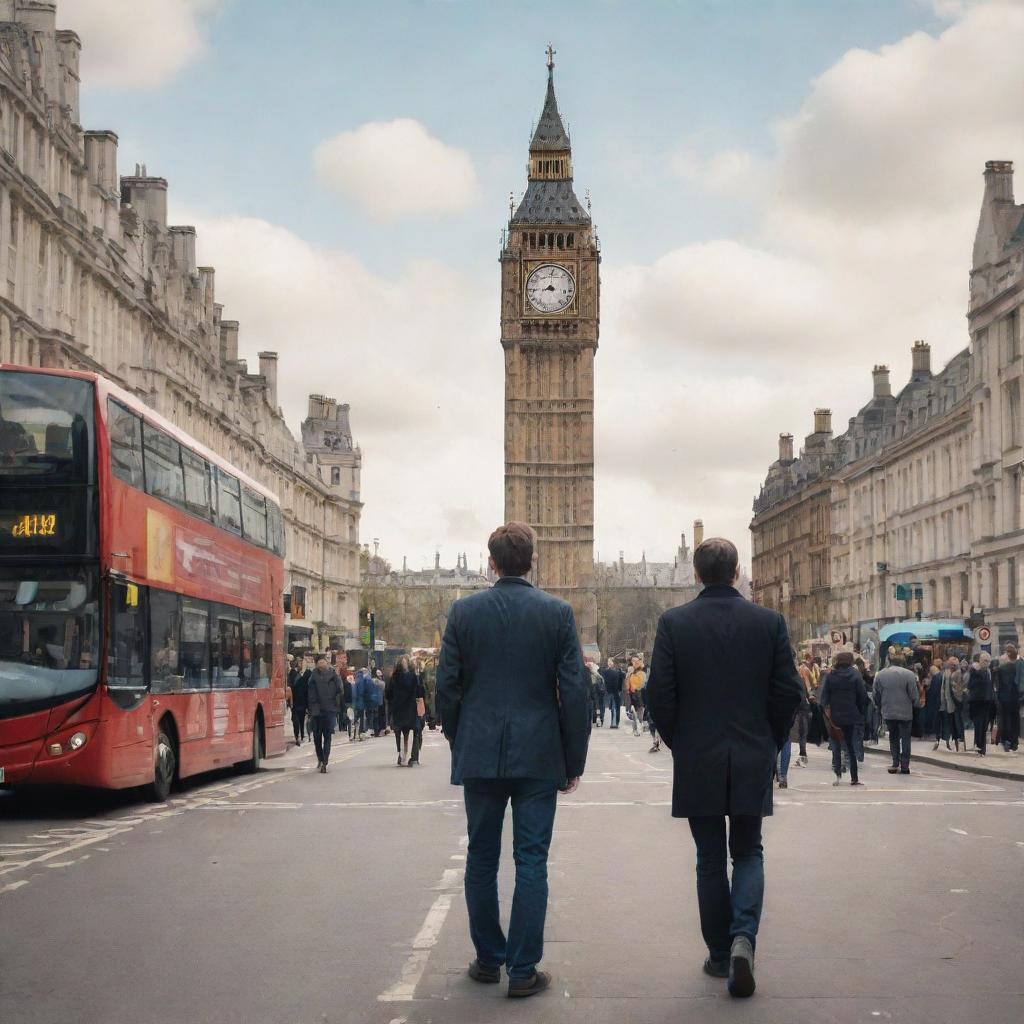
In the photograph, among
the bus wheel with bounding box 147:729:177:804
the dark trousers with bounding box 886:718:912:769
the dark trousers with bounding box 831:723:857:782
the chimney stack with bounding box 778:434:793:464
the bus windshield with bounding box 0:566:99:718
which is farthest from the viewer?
the chimney stack with bounding box 778:434:793:464

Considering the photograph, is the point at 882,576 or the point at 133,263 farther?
the point at 882,576

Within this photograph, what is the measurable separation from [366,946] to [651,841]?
5596 mm

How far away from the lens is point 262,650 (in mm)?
24562

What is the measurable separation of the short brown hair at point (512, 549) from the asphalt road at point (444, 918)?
1.88m

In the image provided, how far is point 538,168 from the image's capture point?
130 m

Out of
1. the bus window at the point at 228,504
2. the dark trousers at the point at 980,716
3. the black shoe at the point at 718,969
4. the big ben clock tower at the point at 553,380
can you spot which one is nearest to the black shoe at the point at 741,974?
the black shoe at the point at 718,969

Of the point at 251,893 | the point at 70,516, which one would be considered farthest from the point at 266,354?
the point at 251,893

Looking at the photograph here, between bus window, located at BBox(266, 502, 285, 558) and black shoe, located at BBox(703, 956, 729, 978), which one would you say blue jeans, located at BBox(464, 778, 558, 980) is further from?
bus window, located at BBox(266, 502, 285, 558)

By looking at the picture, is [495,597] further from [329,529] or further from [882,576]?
[329,529]

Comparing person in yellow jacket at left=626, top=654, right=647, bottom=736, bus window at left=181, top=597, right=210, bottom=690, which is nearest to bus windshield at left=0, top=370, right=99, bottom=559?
bus window at left=181, top=597, right=210, bottom=690

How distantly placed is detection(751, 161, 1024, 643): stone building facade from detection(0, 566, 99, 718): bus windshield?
37591mm

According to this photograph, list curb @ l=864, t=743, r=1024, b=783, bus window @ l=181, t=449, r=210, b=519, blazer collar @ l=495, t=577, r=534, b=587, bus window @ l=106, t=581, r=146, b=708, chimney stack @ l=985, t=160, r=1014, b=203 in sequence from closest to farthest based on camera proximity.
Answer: blazer collar @ l=495, t=577, r=534, b=587 → bus window @ l=106, t=581, r=146, b=708 → bus window @ l=181, t=449, r=210, b=519 → curb @ l=864, t=743, r=1024, b=783 → chimney stack @ l=985, t=160, r=1014, b=203

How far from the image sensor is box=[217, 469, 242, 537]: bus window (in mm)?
21234

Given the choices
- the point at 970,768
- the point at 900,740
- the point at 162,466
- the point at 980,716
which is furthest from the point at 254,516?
the point at 980,716
